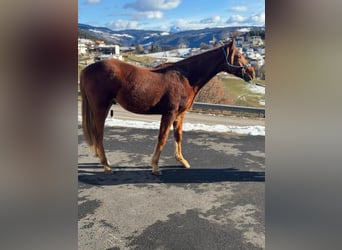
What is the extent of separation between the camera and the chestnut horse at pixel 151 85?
159 inches

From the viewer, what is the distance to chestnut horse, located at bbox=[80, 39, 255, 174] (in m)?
4.05

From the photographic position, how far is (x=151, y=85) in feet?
13.6

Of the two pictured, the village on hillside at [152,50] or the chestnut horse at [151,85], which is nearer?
the village on hillside at [152,50]

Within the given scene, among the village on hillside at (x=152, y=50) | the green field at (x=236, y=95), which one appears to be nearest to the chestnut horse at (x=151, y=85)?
the village on hillside at (x=152, y=50)

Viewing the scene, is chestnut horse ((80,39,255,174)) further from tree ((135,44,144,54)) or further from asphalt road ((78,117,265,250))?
tree ((135,44,144,54))

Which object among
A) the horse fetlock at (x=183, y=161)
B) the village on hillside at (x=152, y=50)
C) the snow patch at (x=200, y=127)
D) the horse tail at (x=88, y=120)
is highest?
the village on hillside at (x=152, y=50)

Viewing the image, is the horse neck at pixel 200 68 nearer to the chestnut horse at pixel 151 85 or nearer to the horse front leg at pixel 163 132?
the chestnut horse at pixel 151 85

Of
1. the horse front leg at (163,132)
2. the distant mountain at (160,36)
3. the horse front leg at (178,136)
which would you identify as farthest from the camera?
the distant mountain at (160,36)

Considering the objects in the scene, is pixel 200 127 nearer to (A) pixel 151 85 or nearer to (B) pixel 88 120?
(A) pixel 151 85

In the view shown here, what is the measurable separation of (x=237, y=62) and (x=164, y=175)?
6.37 ft

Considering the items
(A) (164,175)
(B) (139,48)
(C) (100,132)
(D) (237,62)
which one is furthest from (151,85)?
(B) (139,48)

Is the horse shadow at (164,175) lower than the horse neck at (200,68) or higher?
lower

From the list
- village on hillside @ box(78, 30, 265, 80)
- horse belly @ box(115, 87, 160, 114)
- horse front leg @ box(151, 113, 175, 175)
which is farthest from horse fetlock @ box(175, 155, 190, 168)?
village on hillside @ box(78, 30, 265, 80)

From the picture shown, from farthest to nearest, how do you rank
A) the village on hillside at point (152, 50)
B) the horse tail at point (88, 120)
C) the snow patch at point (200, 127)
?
1. the snow patch at point (200, 127)
2. the horse tail at point (88, 120)
3. the village on hillside at point (152, 50)
